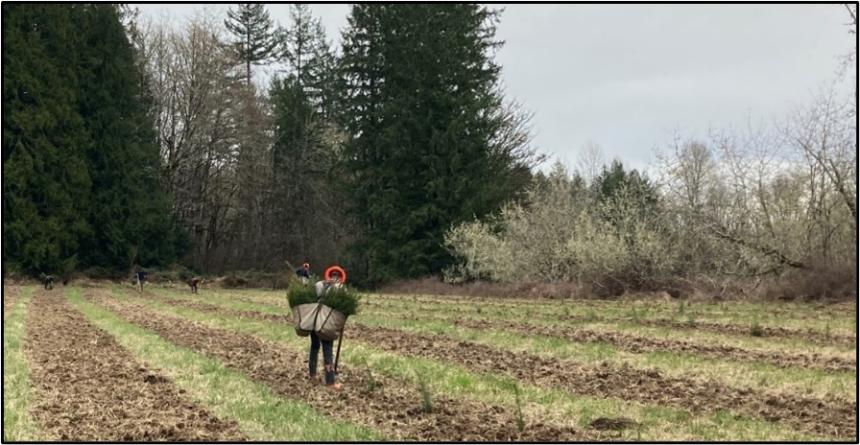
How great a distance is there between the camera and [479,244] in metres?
38.2

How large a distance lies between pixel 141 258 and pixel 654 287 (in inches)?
1391

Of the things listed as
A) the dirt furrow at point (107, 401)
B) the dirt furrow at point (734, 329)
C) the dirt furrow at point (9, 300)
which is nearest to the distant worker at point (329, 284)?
the dirt furrow at point (107, 401)

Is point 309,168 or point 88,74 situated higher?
point 88,74

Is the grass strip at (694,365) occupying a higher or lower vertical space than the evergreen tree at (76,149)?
lower

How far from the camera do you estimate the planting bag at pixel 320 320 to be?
9820 mm

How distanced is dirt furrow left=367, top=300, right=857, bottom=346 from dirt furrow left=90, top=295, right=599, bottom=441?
8.32m

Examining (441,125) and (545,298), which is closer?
(545,298)

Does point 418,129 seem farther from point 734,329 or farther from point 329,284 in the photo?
point 329,284

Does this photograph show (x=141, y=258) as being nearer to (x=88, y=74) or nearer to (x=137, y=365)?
(x=88, y=74)

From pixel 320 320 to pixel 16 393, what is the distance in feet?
12.4

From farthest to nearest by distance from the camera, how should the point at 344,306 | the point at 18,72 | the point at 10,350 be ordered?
the point at 18,72 < the point at 10,350 < the point at 344,306

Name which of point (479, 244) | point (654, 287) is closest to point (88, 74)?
point (479, 244)

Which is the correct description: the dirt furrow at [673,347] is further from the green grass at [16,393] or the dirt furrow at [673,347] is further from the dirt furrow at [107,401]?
the green grass at [16,393]

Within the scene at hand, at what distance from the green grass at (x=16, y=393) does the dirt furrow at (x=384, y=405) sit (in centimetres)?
280
